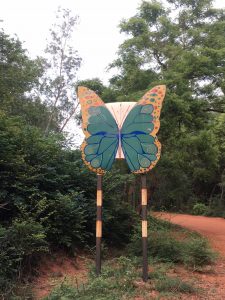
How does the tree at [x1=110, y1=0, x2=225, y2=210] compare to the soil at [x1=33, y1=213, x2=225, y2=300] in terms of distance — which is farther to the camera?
the tree at [x1=110, y1=0, x2=225, y2=210]

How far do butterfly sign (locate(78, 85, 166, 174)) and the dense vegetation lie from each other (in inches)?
49.5

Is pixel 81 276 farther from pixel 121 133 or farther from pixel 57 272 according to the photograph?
pixel 121 133

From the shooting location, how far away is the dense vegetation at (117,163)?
653 centimetres

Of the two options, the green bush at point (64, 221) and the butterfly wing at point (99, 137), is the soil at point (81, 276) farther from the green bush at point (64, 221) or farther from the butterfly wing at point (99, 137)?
the butterfly wing at point (99, 137)

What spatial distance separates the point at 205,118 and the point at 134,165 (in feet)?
23.8

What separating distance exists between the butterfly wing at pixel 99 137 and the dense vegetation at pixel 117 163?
111 cm

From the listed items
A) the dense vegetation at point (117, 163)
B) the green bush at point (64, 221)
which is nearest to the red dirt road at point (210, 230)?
the dense vegetation at point (117, 163)

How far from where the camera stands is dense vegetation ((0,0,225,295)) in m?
6.53

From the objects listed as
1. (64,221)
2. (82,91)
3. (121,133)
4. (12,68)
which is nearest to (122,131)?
(121,133)

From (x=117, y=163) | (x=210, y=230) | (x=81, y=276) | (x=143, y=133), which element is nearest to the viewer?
(x=143, y=133)

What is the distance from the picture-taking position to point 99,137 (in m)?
6.34

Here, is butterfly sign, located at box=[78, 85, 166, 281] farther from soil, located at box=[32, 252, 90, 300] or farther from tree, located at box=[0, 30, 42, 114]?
tree, located at box=[0, 30, 42, 114]

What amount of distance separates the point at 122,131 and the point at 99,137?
406mm

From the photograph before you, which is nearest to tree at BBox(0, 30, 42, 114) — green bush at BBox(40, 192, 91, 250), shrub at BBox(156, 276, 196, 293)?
green bush at BBox(40, 192, 91, 250)
